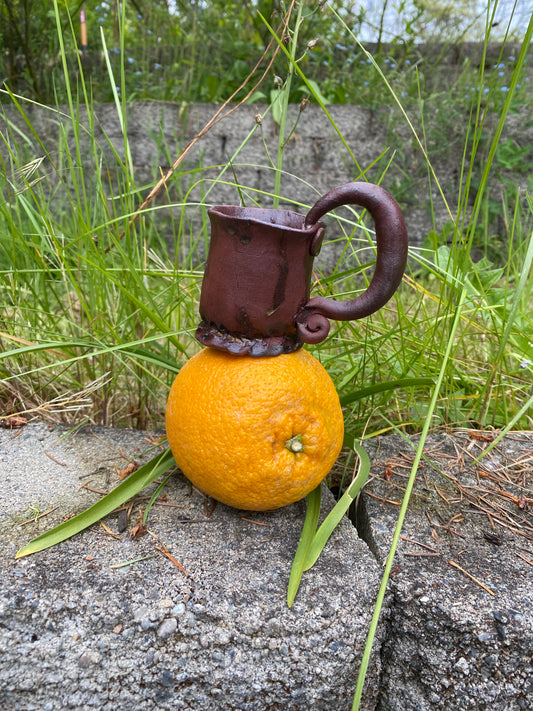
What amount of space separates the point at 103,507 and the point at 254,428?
39 cm

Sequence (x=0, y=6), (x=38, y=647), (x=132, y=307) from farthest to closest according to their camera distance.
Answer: (x=0, y=6) → (x=132, y=307) → (x=38, y=647)

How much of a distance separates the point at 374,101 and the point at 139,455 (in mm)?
3340

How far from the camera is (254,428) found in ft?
3.25

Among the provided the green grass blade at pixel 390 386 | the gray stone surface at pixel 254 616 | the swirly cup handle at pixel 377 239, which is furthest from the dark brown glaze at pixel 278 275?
the gray stone surface at pixel 254 616

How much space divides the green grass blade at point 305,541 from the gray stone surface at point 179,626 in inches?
1.2

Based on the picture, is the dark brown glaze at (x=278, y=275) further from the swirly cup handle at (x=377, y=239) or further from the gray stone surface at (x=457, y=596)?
the gray stone surface at (x=457, y=596)

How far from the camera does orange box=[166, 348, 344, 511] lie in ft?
3.27

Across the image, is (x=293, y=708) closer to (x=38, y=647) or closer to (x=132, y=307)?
(x=38, y=647)

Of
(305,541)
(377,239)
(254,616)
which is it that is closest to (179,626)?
(254,616)

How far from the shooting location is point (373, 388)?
50.3 inches

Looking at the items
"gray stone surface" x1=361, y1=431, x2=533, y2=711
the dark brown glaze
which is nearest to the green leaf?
"gray stone surface" x1=361, y1=431, x2=533, y2=711

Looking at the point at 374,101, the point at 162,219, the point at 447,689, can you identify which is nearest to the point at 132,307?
the point at 447,689

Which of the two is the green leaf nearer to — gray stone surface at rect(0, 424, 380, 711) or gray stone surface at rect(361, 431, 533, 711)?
gray stone surface at rect(0, 424, 380, 711)

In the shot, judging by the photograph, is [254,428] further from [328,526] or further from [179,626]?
[179,626]
